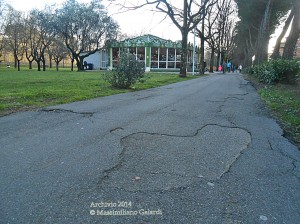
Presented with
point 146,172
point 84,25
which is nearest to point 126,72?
point 146,172

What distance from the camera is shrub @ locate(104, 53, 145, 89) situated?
1261 centimetres

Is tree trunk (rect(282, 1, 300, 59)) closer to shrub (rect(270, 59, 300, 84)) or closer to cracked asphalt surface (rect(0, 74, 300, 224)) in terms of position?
shrub (rect(270, 59, 300, 84))

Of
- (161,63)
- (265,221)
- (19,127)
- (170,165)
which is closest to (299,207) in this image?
(265,221)

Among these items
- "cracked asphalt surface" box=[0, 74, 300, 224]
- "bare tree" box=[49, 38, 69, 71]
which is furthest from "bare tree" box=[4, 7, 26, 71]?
"cracked asphalt surface" box=[0, 74, 300, 224]

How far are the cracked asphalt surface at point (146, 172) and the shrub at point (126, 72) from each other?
7.04m

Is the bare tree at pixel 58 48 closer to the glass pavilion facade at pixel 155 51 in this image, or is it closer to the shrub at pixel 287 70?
the glass pavilion facade at pixel 155 51

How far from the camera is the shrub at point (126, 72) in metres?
12.6

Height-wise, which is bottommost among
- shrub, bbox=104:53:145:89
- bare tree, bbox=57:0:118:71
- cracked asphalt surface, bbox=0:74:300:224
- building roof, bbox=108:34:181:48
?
cracked asphalt surface, bbox=0:74:300:224

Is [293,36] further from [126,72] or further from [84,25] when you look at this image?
[84,25]

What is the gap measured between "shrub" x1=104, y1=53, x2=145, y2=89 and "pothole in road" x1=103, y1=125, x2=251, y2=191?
805cm

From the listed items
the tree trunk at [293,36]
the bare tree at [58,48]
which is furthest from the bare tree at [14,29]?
the tree trunk at [293,36]

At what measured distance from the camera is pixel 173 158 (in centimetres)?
379

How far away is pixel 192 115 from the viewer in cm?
694

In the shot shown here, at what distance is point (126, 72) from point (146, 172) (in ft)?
32.9
